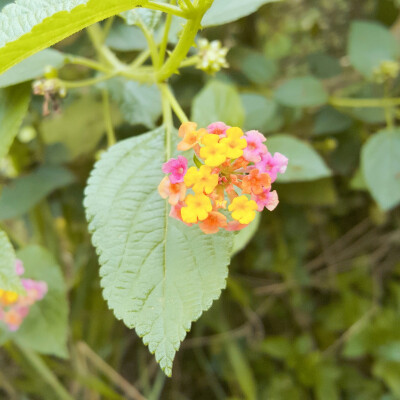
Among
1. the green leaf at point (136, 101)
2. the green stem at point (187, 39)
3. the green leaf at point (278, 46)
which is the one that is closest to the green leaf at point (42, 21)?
the green stem at point (187, 39)

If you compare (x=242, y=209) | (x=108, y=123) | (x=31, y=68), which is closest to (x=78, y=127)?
(x=108, y=123)

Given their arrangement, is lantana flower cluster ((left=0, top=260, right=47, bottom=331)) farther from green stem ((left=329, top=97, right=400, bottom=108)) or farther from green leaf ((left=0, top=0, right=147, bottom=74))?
green stem ((left=329, top=97, right=400, bottom=108))

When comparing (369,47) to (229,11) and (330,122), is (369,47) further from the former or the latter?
(229,11)

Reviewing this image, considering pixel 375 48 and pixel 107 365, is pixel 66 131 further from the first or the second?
pixel 375 48

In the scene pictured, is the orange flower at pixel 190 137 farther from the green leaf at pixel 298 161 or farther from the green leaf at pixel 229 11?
the green leaf at pixel 298 161

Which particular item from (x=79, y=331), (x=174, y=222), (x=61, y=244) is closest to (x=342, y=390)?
(x=79, y=331)

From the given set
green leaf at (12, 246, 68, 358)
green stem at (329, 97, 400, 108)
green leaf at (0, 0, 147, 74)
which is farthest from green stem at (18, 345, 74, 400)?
green stem at (329, 97, 400, 108)
